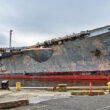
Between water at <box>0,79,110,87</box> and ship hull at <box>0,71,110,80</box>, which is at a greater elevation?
ship hull at <box>0,71,110,80</box>

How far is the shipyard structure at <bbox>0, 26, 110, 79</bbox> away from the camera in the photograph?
74.2ft

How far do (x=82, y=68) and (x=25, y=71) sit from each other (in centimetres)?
1387

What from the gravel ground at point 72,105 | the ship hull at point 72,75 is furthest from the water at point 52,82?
the gravel ground at point 72,105

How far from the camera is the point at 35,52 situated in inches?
1193

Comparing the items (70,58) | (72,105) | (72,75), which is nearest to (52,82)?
(72,75)

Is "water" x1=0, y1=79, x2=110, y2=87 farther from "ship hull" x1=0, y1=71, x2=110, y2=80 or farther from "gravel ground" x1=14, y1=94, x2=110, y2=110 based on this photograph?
"gravel ground" x1=14, y1=94, x2=110, y2=110

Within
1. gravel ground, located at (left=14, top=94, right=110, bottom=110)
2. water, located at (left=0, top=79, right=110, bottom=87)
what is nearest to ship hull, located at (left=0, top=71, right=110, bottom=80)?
water, located at (left=0, top=79, right=110, bottom=87)

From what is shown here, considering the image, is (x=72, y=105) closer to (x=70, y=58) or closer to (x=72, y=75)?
(x=72, y=75)

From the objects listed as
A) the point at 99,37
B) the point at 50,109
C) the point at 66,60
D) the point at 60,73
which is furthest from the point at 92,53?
the point at 50,109

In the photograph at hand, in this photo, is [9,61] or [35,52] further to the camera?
[9,61]

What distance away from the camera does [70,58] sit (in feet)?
86.0

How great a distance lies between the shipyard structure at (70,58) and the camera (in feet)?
74.2

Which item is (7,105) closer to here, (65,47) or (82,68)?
(82,68)

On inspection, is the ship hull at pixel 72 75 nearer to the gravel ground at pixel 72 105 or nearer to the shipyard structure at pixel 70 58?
the shipyard structure at pixel 70 58
